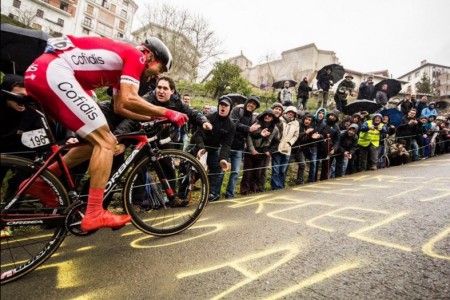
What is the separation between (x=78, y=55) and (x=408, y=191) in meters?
6.02

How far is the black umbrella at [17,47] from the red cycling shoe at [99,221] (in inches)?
146

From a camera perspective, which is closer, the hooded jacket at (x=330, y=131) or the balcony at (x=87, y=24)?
the hooded jacket at (x=330, y=131)

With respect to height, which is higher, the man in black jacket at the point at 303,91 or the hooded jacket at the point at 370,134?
the man in black jacket at the point at 303,91

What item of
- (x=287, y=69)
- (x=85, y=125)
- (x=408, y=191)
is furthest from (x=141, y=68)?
(x=287, y=69)

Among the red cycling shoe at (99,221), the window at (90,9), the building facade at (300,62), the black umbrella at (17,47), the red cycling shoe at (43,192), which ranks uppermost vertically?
the window at (90,9)

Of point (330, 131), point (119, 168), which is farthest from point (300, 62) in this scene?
point (119, 168)

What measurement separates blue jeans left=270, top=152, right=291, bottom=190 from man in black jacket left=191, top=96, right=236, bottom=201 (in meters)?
1.72

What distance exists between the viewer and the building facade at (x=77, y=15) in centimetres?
4019

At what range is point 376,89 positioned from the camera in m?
13.6

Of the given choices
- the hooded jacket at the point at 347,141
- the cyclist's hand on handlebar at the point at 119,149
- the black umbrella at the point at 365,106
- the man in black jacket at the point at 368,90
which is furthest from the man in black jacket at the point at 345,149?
the cyclist's hand on handlebar at the point at 119,149

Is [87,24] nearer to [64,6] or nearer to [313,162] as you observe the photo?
[64,6]

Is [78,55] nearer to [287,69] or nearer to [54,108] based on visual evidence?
[54,108]

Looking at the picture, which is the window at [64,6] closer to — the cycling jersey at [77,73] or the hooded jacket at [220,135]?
the hooded jacket at [220,135]

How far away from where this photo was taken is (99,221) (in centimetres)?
234
